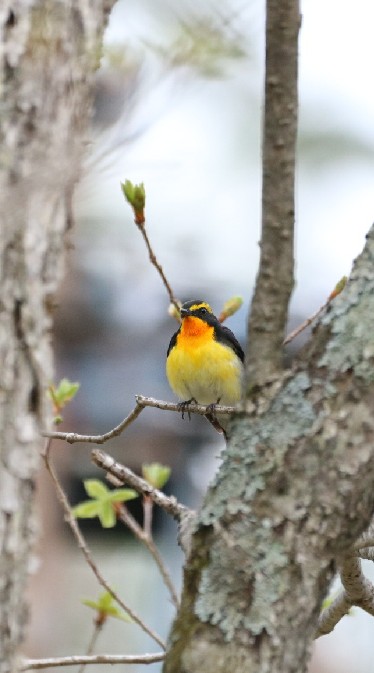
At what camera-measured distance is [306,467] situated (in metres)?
1.94

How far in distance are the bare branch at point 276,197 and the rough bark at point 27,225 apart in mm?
381

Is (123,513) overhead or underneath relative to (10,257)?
underneath

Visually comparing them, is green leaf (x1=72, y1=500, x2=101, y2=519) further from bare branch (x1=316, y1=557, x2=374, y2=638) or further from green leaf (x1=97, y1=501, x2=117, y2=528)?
bare branch (x1=316, y1=557, x2=374, y2=638)

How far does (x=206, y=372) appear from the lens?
592 cm

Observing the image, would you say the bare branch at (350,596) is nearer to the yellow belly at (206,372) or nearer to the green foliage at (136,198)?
the green foliage at (136,198)

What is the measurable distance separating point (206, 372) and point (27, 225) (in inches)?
149

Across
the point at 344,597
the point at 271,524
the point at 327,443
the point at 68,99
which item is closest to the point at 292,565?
the point at 271,524

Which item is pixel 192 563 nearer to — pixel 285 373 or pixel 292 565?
pixel 292 565

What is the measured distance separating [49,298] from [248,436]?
54cm

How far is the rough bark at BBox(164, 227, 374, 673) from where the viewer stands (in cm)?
189

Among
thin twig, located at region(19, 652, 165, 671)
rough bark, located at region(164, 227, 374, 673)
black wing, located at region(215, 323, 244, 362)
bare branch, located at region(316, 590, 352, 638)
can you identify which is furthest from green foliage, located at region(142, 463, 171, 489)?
black wing, located at region(215, 323, 244, 362)

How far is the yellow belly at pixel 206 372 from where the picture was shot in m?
5.92

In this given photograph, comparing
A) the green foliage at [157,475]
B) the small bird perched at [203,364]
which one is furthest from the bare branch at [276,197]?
the small bird perched at [203,364]

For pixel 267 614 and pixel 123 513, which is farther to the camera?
pixel 123 513
